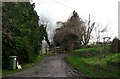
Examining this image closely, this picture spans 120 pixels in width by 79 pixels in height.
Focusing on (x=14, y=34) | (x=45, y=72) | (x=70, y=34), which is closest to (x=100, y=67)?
(x=45, y=72)

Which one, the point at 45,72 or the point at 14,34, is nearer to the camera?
the point at 45,72

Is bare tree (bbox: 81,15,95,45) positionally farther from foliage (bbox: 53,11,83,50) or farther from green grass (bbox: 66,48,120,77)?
green grass (bbox: 66,48,120,77)

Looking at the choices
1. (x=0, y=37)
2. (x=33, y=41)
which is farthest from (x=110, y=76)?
(x=33, y=41)

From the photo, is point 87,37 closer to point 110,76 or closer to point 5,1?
point 5,1

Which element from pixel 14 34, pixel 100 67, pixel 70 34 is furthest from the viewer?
pixel 70 34

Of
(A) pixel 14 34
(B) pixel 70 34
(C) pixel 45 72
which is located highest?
(B) pixel 70 34

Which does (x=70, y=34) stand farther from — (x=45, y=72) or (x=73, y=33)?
(x=45, y=72)

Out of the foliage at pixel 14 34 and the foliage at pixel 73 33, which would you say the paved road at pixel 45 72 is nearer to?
the foliage at pixel 14 34

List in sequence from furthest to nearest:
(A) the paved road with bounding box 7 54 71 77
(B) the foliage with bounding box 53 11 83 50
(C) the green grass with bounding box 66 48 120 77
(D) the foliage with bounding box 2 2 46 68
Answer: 1. (B) the foliage with bounding box 53 11 83 50
2. (D) the foliage with bounding box 2 2 46 68
3. (A) the paved road with bounding box 7 54 71 77
4. (C) the green grass with bounding box 66 48 120 77

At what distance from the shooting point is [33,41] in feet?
110

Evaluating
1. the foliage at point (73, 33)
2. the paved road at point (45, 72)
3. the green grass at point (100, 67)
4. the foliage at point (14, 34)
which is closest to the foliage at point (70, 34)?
the foliage at point (73, 33)

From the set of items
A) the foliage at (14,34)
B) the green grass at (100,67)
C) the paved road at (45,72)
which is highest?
the foliage at (14,34)

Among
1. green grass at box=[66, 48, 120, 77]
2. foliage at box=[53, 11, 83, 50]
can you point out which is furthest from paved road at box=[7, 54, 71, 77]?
foliage at box=[53, 11, 83, 50]

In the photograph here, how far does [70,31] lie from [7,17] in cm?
3955
